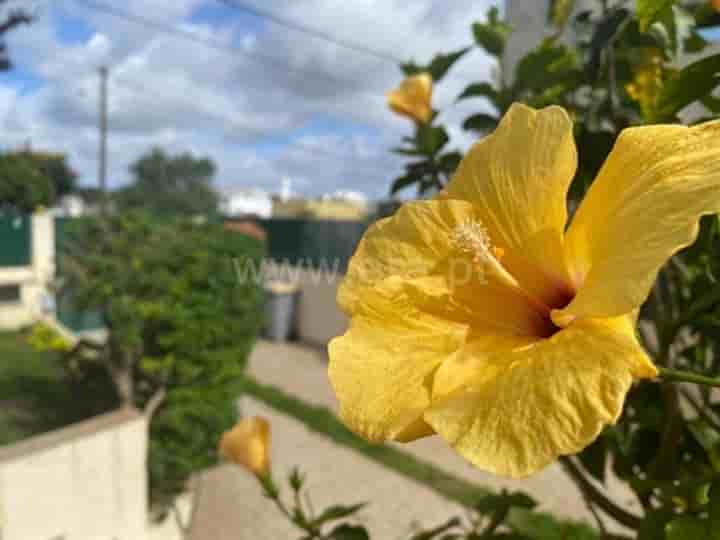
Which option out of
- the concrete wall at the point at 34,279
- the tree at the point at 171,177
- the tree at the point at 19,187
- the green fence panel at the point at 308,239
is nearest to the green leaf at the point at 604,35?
the green fence panel at the point at 308,239

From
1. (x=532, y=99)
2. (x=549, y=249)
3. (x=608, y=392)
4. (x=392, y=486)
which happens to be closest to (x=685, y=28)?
(x=532, y=99)

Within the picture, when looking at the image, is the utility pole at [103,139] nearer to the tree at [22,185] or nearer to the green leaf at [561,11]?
the tree at [22,185]

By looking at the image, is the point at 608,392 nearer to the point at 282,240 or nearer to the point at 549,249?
the point at 549,249

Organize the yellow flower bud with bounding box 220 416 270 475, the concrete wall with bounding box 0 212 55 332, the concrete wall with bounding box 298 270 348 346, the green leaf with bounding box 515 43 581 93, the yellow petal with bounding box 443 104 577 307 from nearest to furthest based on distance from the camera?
the yellow petal with bounding box 443 104 577 307 < the green leaf with bounding box 515 43 581 93 < the yellow flower bud with bounding box 220 416 270 475 < the concrete wall with bounding box 0 212 55 332 < the concrete wall with bounding box 298 270 348 346

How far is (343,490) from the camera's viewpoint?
Result: 14.0 feet

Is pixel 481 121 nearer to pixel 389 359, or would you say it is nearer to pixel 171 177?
pixel 389 359

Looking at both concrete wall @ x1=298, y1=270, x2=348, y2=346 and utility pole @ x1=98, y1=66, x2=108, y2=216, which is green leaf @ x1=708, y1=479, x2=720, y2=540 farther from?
utility pole @ x1=98, y1=66, x2=108, y2=216

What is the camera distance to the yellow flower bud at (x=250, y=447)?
4.41ft

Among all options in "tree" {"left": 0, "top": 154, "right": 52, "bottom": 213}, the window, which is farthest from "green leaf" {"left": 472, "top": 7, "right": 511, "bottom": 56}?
"tree" {"left": 0, "top": 154, "right": 52, "bottom": 213}

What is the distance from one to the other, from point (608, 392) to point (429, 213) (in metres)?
0.26

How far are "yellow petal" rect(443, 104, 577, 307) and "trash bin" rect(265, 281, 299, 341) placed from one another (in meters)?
7.90

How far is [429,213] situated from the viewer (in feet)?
1.90

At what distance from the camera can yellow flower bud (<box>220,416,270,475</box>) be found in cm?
134

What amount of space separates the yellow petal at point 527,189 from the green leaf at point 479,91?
2.46 ft
